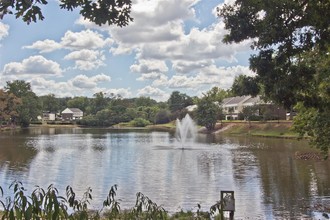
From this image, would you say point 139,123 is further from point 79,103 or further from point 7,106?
point 79,103

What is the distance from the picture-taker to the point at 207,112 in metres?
84.5

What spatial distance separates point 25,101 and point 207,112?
5495cm

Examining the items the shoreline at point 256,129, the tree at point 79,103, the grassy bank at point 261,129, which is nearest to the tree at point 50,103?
the tree at point 79,103

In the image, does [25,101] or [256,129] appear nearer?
[256,129]

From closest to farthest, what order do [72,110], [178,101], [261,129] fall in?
[261,129] < [178,101] < [72,110]

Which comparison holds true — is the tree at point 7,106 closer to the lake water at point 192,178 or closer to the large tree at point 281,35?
the lake water at point 192,178

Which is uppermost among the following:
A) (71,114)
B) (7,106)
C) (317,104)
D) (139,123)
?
(7,106)

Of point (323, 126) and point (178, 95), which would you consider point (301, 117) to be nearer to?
point (323, 126)

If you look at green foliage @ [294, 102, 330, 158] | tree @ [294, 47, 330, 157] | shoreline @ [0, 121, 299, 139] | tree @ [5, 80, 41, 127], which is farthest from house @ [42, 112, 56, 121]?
tree @ [294, 47, 330, 157]

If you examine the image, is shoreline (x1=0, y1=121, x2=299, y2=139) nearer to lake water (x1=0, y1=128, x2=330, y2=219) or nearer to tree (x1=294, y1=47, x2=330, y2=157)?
lake water (x1=0, y1=128, x2=330, y2=219)

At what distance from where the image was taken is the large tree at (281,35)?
8.45 m

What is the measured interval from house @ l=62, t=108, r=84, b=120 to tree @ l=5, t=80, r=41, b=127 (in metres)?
39.2

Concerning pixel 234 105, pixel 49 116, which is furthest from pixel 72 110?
pixel 234 105

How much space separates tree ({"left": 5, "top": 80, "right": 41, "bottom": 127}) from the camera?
360 ft
